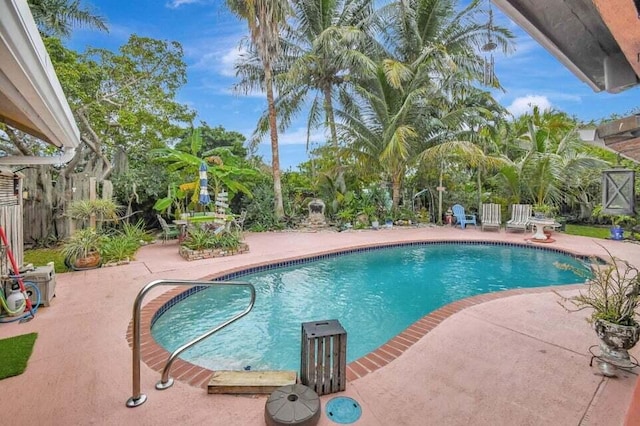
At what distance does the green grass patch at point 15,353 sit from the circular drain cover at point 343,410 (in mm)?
2911

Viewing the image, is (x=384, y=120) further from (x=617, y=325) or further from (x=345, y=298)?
(x=617, y=325)

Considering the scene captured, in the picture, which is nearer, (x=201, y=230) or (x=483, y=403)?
(x=483, y=403)

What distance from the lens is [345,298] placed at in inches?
223

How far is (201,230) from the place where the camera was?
28.0ft

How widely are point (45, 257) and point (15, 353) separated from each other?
551 centimetres

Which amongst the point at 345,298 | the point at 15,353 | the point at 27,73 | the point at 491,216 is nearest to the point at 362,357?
the point at 345,298

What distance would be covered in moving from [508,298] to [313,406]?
3898 mm

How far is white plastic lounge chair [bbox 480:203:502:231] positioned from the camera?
38.9ft

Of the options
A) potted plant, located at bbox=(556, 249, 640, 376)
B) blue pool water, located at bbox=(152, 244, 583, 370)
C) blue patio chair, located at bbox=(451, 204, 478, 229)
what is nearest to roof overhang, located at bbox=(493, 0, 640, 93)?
potted plant, located at bbox=(556, 249, 640, 376)

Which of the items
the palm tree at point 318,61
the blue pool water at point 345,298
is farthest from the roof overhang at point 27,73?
the palm tree at point 318,61

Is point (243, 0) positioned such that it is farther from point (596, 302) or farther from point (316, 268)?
point (596, 302)

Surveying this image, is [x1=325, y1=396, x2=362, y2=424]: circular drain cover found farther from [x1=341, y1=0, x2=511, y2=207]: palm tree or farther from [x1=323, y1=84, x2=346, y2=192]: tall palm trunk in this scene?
[x1=323, y1=84, x2=346, y2=192]: tall palm trunk

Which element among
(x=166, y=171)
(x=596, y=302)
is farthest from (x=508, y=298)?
(x=166, y=171)

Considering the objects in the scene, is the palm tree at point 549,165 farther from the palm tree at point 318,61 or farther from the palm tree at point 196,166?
the palm tree at point 196,166
